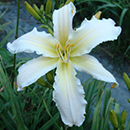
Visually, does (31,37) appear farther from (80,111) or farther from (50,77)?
(80,111)

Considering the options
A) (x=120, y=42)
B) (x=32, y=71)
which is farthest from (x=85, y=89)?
(x=120, y=42)

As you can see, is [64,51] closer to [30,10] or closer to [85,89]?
[30,10]

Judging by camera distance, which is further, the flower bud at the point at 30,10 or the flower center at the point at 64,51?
the flower bud at the point at 30,10

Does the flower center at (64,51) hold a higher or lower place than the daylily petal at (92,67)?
higher

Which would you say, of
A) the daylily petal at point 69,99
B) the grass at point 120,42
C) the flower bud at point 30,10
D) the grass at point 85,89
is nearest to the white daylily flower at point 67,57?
the daylily petal at point 69,99

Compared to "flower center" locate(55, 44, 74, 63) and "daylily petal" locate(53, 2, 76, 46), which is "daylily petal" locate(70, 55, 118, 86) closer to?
"flower center" locate(55, 44, 74, 63)

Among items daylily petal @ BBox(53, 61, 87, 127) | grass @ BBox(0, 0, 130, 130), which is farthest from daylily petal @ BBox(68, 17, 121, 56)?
grass @ BBox(0, 0, 130, 130)

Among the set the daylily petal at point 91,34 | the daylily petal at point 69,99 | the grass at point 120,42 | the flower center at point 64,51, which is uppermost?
the daylily petal at point 91,34

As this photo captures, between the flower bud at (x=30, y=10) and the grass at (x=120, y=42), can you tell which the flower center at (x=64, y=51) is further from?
the grass at (x=120, y=42)

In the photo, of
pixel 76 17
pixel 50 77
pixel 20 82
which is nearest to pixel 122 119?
pixel 50 77
